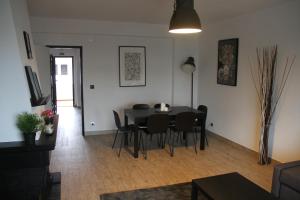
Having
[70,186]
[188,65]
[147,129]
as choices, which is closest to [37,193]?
[70,186]

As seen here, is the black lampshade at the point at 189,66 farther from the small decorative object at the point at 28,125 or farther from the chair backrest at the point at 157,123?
the small decorative object at the point at 28,125

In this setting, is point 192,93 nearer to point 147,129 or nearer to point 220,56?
point 220,56

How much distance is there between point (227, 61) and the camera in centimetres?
540

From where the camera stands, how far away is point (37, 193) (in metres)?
2.98

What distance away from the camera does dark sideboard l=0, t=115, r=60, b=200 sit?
9.02ft

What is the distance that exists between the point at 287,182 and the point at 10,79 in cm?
318

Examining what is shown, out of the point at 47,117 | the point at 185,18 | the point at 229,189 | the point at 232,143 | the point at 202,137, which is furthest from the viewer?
the point at 232,143

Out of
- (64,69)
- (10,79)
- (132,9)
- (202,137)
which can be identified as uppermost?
(132,9)

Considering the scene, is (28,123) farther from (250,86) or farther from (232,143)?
(232,143)

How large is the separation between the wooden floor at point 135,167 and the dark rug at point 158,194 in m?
0.14

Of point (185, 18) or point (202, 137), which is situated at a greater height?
point (185, 18)

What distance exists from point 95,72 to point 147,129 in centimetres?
215

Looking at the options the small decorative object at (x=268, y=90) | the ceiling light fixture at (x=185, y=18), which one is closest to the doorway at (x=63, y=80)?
the small decorative object at (x=268, y=90)

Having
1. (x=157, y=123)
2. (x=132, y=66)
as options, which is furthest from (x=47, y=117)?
(x=132, y=66)
